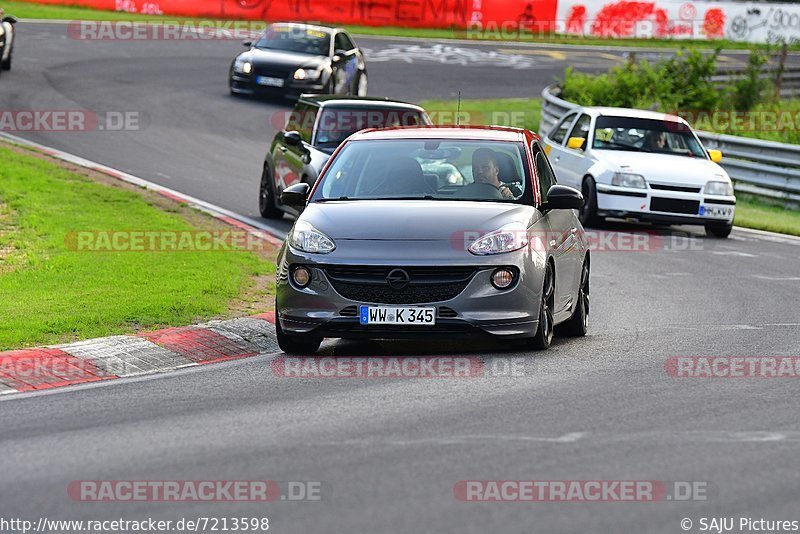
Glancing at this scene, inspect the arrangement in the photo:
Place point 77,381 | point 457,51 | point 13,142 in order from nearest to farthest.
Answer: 1. point 77,381
2. point 13,142
3. point 457,51

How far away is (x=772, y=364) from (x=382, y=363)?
8.51ft

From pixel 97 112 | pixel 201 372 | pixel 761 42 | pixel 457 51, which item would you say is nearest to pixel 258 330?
pixel 201 372

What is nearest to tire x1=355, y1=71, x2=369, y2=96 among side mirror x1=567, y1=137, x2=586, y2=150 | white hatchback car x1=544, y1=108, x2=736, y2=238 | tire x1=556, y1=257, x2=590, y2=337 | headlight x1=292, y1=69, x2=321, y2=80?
headlight x1=292, y1=69, x2=321, y2=80

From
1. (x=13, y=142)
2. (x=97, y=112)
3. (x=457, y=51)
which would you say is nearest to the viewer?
(x=13, y=142)

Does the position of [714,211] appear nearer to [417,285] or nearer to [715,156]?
[715,156]

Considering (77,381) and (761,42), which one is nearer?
(77,381)

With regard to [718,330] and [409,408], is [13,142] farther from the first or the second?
[409,408]

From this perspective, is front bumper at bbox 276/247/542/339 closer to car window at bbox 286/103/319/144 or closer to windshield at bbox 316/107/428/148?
windshield at bbox 316/107/428/148

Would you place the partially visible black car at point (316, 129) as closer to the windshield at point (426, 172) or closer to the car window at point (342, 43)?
the windshield at point (426, 172)

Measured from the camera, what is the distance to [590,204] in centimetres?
2058

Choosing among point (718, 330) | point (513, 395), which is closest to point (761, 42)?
point (718, 330)

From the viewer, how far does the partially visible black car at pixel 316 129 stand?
18083 mm

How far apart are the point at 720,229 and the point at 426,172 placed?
9611 millimetres

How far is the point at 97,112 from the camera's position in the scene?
2773 centimetres
